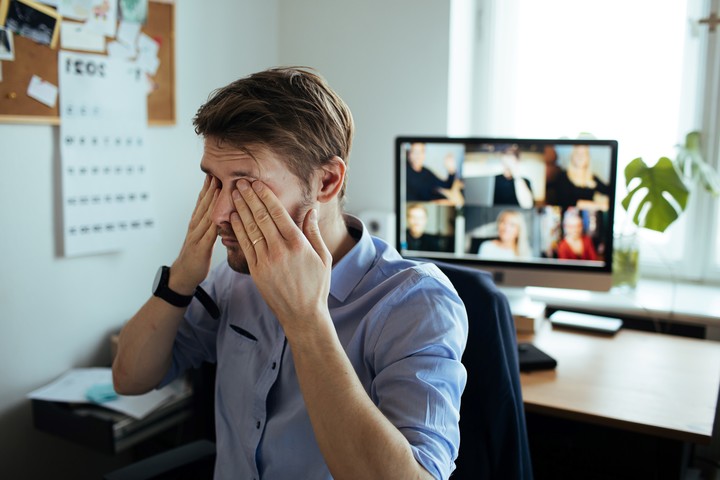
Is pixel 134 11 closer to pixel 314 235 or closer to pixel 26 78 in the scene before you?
pixel 26 78

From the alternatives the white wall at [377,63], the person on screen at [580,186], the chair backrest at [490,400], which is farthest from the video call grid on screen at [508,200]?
the chair backrest at [490,400]

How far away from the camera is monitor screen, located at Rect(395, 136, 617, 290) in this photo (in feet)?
6.21

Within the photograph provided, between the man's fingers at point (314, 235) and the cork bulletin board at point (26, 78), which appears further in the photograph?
the cork bulletin board at point (26, 78)

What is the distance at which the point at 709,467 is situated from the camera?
2115mm

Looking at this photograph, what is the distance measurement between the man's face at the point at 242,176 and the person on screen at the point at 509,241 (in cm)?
96

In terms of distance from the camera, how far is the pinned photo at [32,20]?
5.52ft

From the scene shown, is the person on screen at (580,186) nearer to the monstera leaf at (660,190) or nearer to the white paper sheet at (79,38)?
the monstera leaf at (660,190)

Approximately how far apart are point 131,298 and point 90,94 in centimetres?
62

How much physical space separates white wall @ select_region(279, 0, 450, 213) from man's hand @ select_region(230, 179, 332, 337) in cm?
147

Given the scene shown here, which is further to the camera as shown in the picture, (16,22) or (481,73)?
(481,73)

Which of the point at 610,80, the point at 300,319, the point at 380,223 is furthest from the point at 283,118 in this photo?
the point at 610,80

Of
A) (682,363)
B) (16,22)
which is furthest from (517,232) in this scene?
(16,22)

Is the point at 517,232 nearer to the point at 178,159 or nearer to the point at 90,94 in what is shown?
the point at 178,159

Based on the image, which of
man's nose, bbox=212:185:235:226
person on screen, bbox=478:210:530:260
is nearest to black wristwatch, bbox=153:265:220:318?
→ man's nose, bbox=212:185:235:226
